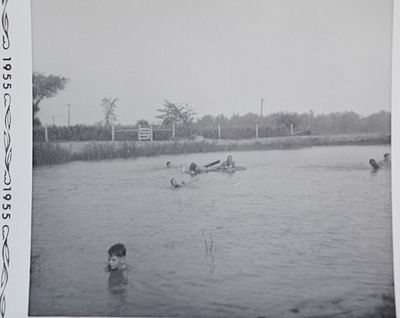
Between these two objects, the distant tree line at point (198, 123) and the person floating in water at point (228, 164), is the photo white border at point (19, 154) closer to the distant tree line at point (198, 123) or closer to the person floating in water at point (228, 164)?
the distant tree line at point (198, 123)

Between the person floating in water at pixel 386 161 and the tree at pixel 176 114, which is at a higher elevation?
the tree at pixel 176 114

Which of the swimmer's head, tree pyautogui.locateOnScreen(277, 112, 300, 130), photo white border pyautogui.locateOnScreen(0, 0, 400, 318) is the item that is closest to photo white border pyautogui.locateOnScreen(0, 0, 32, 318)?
photo white border pyautogui.locateOnScreen(0, 0, 400, 318)

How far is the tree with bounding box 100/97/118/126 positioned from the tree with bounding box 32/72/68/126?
0.40 feet

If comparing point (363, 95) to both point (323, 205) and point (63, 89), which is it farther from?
point (63, 89)

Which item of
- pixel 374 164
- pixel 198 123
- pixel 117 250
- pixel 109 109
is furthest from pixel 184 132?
pixel 374 164

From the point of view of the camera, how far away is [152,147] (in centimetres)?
133

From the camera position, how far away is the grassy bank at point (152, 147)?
1.30 m

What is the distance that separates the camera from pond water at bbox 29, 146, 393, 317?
125cm

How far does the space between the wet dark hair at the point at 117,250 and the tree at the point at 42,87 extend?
1.17 feet

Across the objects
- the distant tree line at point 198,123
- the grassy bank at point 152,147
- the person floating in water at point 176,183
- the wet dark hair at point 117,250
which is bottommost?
the wet dark hair at point 117,250

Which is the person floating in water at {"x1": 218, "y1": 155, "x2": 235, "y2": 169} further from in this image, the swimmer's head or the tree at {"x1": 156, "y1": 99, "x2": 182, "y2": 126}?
the swimmer's head

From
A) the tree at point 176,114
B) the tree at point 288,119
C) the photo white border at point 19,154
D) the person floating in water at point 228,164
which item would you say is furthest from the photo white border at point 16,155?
the tree at point 288,119

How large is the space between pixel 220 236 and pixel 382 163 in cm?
43

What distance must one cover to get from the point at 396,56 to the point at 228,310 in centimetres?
74
